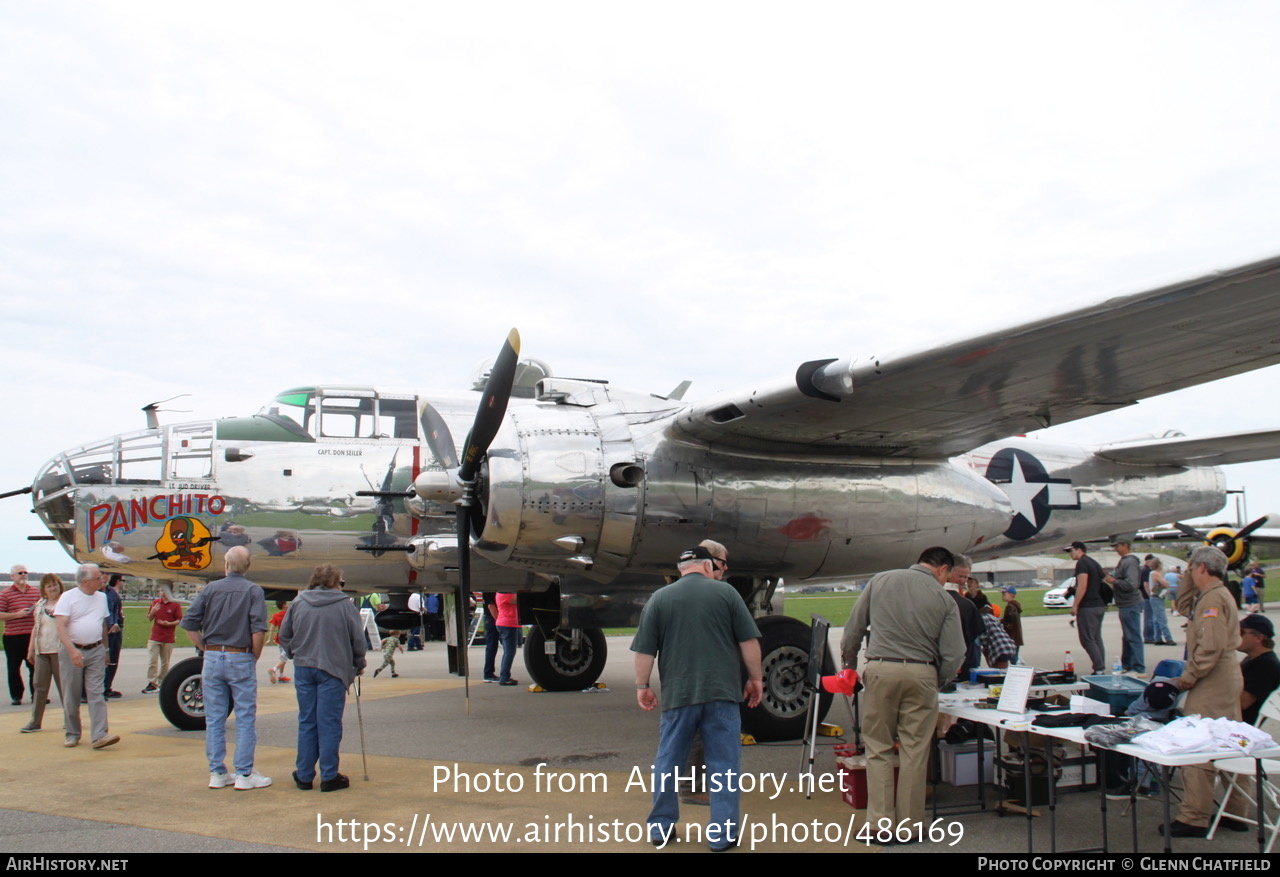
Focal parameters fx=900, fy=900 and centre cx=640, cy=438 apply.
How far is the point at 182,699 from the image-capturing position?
31.2 ft

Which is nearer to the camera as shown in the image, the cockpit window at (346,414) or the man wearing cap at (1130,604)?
the cockpit window at (346,414)

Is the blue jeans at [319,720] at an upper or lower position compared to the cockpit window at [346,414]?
lower

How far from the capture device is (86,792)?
6.60 meters

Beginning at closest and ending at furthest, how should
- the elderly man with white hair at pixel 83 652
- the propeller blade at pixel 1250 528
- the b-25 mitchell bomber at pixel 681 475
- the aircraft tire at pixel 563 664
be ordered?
the b-25 mitchell bomber at pixel 681 475 → the elderly man with white hair at pixel 83 652 → the aircraft tire at pixel 563 664 → the propeller blade at pixel 1250 528

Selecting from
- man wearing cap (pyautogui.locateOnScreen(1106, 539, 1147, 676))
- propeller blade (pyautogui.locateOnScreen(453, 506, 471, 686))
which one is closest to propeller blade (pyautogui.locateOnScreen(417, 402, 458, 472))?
propeller blade (pyautogui.locateOnScreen(453, 506, 471, 686))

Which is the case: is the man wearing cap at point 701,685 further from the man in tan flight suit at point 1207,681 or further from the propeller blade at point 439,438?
the propeller blade at point 439,438

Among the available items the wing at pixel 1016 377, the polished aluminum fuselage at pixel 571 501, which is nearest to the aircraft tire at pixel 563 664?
the polished aluminum fuselage at pixel 571 501

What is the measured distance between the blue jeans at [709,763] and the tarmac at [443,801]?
15 centimetres

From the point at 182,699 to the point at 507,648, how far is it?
5145mm

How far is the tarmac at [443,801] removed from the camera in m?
5.20

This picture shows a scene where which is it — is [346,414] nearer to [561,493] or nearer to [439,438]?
[439,438]

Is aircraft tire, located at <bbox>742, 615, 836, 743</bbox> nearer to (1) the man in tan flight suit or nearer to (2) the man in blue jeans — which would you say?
(1) the man in tan flight suit

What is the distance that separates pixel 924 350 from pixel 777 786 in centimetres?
336
